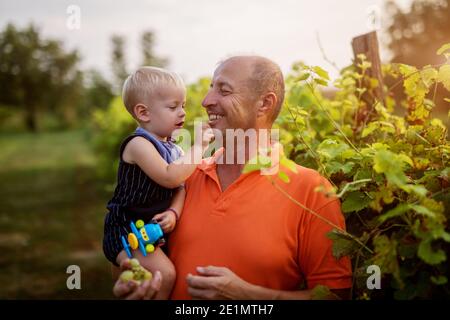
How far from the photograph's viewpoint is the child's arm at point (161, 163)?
107 inches

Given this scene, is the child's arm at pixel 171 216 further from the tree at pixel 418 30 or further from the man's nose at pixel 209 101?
the tree at pixel 418 30

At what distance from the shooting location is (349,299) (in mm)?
2504

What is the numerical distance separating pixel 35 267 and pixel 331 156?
6440 mm

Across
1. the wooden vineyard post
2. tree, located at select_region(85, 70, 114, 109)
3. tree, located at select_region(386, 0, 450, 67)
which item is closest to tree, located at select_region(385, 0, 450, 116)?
tree, located at select_region(386, 0, 450, 67)

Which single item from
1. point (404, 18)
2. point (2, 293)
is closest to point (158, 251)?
point (2, 293)

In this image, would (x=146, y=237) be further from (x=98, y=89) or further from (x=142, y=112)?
(x=98, y=89)

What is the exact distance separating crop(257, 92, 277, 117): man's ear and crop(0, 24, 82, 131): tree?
208 feet

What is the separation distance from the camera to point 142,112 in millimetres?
2879

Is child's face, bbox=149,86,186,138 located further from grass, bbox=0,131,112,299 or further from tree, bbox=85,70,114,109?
tree, bbox=85,70,114,109

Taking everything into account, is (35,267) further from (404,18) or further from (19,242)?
(404,18)

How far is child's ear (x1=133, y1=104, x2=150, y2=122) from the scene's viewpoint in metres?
2.87

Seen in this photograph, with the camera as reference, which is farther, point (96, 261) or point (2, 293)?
point (96, 261)
